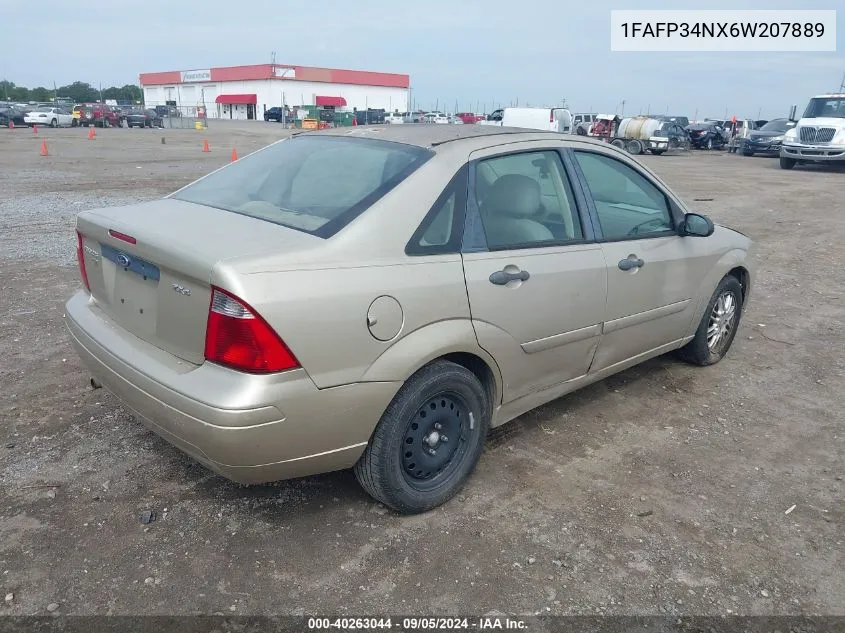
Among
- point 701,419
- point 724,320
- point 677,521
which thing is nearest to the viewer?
point 677,521

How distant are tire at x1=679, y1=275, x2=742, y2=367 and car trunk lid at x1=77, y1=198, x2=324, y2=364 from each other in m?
3.22

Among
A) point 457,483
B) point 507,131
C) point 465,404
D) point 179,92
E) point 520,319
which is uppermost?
point 179,92

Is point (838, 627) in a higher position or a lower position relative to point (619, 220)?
lower

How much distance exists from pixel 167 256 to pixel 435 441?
1.40 m

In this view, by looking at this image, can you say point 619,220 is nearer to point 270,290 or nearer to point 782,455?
point 782,455

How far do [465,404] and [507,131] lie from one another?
1.54m

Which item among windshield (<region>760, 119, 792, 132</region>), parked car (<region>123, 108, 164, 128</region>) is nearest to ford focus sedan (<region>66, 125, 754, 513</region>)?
windshield (<region>760, 119, 792, 132</region>)

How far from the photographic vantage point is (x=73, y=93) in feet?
326

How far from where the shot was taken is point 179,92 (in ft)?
306

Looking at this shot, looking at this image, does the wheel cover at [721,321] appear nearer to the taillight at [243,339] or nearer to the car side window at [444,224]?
the car side window at [444,224]

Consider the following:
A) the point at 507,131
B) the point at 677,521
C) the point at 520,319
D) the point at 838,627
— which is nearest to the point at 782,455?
the point at 677,521

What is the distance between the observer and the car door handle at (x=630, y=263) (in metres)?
3.76

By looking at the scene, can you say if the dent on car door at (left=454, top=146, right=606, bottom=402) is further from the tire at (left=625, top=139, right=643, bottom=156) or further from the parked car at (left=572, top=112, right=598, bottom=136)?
the parked car at (left=572, top=112, right=598, bottom=136)

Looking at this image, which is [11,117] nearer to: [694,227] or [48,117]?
[48,117]
